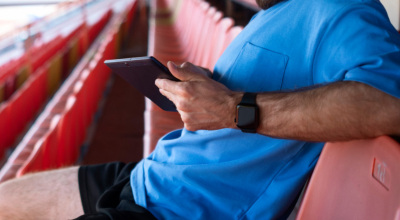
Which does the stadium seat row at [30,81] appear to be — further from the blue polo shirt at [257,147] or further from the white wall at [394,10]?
the white wall at [394,10]

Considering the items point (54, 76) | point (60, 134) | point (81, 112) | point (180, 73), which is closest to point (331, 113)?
point (180, 73)

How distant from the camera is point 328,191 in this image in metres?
0.41

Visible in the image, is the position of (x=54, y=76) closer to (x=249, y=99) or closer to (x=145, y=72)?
(x=145, y=72)

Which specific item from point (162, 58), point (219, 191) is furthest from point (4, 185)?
point (162, 58)

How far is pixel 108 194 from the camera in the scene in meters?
0.60

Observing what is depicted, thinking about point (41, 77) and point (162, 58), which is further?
point (41, 77)

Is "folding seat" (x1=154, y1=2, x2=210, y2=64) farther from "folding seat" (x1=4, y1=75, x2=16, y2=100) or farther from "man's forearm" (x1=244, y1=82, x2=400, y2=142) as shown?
"man's forearm" (x1=244, y1=82, x2=400, y2=142)

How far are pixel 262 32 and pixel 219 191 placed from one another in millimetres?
228

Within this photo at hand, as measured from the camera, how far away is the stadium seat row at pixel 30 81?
1.54m

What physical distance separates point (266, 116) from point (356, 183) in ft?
0.39

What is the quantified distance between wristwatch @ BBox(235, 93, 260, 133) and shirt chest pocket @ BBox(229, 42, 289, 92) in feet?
0.19

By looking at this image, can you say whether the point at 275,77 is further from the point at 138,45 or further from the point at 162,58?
the point at 138,45

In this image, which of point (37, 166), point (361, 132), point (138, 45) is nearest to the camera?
point (361, 132)

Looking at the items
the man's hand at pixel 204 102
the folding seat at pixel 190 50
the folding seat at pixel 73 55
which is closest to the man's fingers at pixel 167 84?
the man's hand at pixel 204 102
